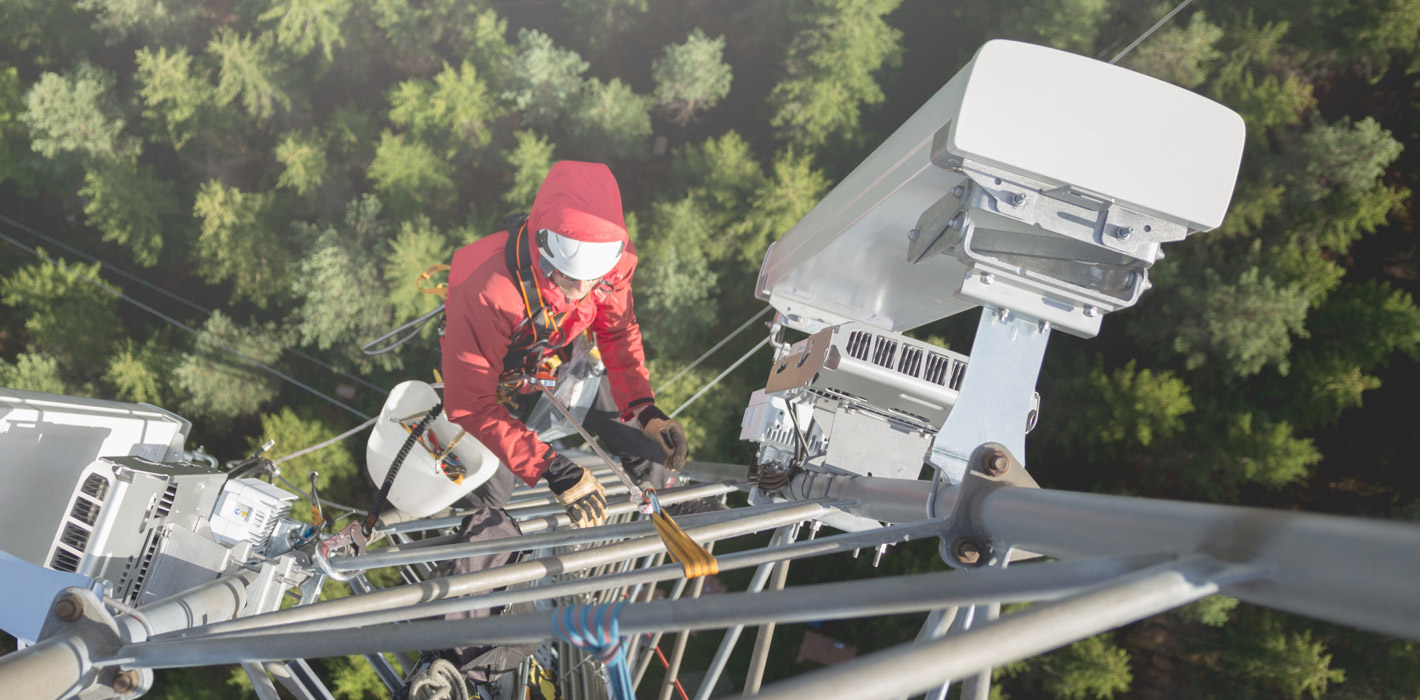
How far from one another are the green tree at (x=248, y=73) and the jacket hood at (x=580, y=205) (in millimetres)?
14351

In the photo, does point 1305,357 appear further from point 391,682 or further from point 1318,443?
point 391,682

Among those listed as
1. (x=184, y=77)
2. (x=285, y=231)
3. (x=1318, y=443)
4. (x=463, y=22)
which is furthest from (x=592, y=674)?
(x=184, y=77)

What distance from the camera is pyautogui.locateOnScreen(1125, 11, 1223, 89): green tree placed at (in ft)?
31.8

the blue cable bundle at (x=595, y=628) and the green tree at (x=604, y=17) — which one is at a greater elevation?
the green tree at (x=604, y=17)

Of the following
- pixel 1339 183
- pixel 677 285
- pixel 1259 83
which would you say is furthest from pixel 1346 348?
pixel 677 285

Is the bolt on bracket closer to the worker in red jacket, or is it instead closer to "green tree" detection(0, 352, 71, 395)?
the worker in red jacket

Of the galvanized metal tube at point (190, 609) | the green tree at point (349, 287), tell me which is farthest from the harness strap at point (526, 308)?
the green tree at point (349, 287)

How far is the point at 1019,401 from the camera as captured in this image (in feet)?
5.60

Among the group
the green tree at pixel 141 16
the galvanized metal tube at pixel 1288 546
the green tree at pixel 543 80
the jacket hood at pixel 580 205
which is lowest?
the galvanized metal tube at pixel 1288 546

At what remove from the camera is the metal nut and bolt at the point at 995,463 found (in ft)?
4.70

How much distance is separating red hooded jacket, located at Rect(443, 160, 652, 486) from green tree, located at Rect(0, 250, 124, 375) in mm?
14010

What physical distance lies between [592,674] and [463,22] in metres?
15.0

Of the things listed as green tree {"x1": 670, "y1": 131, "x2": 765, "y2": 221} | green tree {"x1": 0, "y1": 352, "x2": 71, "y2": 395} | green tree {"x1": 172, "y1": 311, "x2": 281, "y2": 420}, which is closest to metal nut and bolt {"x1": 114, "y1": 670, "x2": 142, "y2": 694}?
green tree {"x1": 670, "y1": 131, "x2": 765, "y2": 221}

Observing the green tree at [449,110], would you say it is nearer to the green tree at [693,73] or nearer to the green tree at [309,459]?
the green tree at [693,73]
